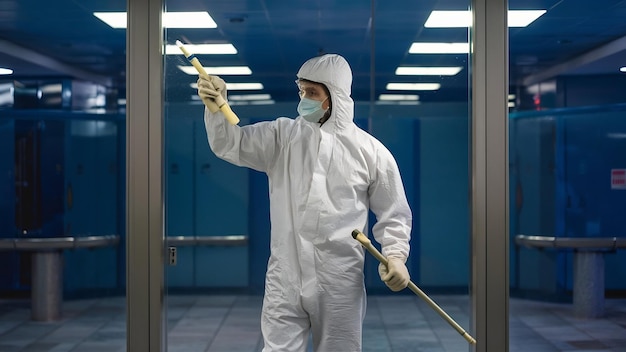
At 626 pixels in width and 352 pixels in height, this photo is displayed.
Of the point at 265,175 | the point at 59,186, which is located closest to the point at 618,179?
the point at 265,175

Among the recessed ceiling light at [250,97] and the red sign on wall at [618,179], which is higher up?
the recessed ceiling light at [250,97]

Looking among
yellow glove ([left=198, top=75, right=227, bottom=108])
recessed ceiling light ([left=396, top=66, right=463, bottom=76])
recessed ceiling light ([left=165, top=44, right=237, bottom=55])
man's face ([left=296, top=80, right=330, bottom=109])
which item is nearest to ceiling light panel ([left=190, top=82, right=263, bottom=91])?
recessed ceiling light ([left=165, top=44, right=237, bottom=55])

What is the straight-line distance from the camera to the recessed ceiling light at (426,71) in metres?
3.23

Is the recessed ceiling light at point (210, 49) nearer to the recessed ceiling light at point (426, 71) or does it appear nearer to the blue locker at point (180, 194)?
the blue locker at point (180, 194)

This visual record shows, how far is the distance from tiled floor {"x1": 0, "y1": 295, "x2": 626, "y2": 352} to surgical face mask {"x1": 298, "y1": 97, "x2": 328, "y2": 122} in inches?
32.3

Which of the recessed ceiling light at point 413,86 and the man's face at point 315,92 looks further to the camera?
the recessed ceiling light at point 413,86

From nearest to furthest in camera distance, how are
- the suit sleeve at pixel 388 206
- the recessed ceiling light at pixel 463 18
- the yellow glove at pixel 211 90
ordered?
the yellow glove at pixel 211 90 < the suit sleeve at pixel 388 206 < the recessed ceiling light at pixel 463 18

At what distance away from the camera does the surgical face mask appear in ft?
9.50

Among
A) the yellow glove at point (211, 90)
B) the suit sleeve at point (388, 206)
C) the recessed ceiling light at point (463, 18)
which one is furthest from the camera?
the recessed ceiling light at point (463, 18)

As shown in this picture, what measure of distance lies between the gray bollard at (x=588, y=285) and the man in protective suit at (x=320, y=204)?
0.84 metres

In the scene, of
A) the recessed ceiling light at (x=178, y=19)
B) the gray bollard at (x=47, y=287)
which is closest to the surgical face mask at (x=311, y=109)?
the recessed ceiling light at (x=178, y=19)

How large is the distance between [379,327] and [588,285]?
86 cm

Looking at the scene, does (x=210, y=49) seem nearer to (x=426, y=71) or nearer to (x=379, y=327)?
(x=426, y=71)

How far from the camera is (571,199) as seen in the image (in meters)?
3.29
